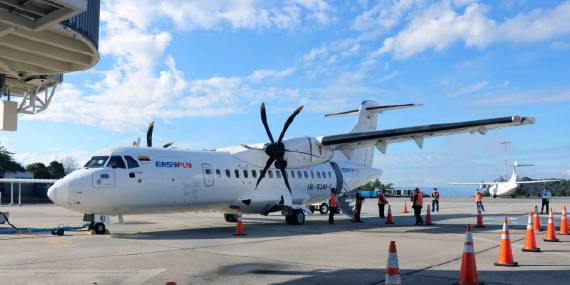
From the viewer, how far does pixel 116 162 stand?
1355cm

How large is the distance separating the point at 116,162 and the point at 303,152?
7.16 meters

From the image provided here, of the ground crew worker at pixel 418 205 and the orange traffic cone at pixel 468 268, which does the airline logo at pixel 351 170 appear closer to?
the ground crew worker at pixel 418 205

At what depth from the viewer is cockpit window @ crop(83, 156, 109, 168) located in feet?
44.0

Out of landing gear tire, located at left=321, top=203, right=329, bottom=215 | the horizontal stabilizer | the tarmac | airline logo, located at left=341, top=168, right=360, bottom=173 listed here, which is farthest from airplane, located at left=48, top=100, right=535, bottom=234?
landing gear tire, located at left=321, top=203, right=329, bottom=215

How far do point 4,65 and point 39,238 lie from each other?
494 cm

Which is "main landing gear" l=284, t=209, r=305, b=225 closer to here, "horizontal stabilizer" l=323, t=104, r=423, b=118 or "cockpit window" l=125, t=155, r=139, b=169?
"cockpit window" l=125, t=155, r=139, b=169

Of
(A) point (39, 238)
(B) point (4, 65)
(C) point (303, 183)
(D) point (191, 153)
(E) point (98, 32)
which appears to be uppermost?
(E) point (98, 32)

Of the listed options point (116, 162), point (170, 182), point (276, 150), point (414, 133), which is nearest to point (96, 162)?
point (116, 162)

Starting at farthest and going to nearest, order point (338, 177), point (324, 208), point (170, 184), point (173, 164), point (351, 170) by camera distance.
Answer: point (324, 208) → point (351, 170) → point (338, 177) → point (173, 164) → point (170, 184)

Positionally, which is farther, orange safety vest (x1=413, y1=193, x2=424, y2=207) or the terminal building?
orange safety vest (x1=413, y1=193, x2=424, y2=207)

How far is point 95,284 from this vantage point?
669 centimetres

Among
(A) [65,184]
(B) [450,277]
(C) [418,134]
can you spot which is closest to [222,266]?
(B) [450,277]

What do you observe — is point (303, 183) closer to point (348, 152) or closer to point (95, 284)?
point (348, 152)

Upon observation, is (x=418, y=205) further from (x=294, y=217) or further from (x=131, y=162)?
(x=131, y=162)
